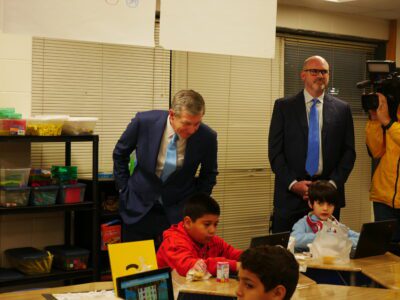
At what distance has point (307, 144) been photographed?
175 inches

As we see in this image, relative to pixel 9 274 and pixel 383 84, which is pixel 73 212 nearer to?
pixel 9 274

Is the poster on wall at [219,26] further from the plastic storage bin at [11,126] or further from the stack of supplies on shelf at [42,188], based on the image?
the stack of supplies on shelf at [42,188]

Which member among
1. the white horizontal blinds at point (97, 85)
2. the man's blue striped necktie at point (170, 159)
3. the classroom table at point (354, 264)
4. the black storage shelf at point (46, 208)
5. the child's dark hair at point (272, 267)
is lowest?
the classroom table at point (354, 264)

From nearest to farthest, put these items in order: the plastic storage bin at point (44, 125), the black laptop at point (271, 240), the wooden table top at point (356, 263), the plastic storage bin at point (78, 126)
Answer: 1. the black laptop at point (271, 240)
2. the wooden table top at point (356, 263)
3. the plastic storage bin at point (44, 125)
4. the plastic storage bin at point (78, 126)

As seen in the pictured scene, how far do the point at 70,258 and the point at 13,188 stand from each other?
63 cm

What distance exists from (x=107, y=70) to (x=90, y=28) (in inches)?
64.1

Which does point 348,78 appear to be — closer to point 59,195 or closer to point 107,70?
point 107,70

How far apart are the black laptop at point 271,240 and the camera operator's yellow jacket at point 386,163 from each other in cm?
147

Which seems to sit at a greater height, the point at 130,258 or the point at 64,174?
the point at 64,174

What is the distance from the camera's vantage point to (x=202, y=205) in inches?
133

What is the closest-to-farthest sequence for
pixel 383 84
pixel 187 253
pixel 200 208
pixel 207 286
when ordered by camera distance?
pixel 207 286 → pixel 187 253 → pixel 200 208 → pixel 383 84

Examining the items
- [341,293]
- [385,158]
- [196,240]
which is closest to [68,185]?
[196,240]

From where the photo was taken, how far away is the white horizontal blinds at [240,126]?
18.6 feet

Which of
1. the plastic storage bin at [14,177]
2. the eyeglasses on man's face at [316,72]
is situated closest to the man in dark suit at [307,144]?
the eyeglasses on man's face at [316,72]
